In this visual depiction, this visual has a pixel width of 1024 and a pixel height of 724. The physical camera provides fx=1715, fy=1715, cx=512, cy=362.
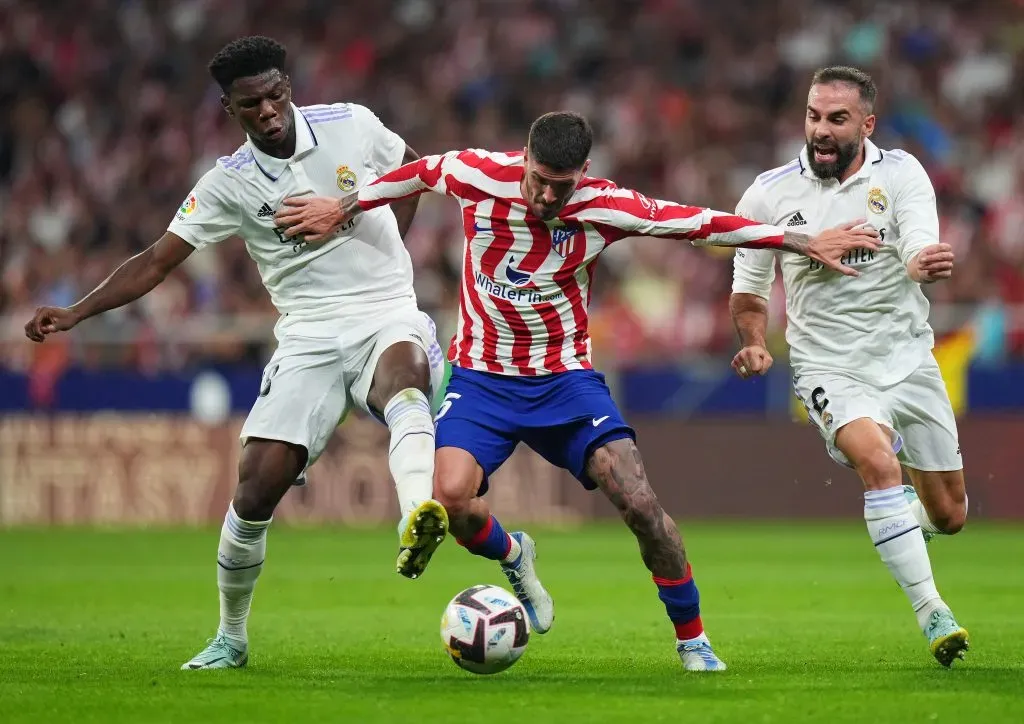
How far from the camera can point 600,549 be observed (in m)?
15.5

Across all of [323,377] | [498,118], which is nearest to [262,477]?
[323,377]

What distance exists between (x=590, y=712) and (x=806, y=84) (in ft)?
50.4

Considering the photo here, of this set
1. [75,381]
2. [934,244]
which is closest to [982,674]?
[934,244]

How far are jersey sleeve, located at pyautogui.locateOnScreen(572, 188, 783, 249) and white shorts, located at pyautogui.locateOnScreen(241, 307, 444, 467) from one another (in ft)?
3.55

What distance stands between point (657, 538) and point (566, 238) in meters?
1.38

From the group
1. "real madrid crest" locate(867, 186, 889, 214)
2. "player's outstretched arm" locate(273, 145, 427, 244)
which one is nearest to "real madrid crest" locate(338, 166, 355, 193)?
"player's outstretched arm" locate(273, 145, 427, 244)

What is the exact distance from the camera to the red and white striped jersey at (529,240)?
748 cm

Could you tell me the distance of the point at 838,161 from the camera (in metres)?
7.85

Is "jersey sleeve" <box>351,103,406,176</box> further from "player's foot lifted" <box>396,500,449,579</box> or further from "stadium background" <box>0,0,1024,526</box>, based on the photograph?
"stadium background" <box>0,0,1024,526</box>

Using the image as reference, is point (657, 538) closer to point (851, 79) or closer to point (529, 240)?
point (529, 240)

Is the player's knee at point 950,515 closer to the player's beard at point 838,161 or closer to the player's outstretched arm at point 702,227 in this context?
the player's outstretched arm at point 702,227

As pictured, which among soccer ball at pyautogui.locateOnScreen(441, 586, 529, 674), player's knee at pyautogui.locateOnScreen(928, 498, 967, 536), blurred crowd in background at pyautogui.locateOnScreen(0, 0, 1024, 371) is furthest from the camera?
blurred crowd in background at pyautogui.locateOnScreen(0, 0, 1024, 371)

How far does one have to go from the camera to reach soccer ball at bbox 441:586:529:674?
714 centimetres

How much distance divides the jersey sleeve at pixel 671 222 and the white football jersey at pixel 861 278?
0.53 meters
